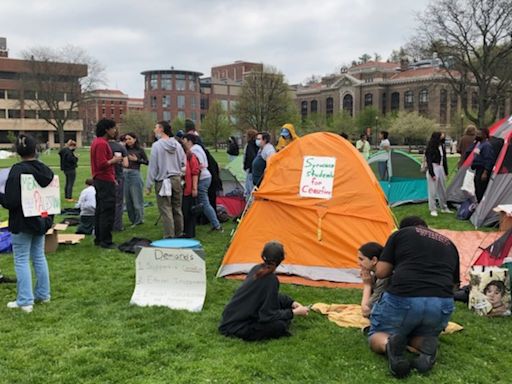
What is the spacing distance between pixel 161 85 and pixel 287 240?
3884 inches

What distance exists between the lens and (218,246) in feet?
25.9

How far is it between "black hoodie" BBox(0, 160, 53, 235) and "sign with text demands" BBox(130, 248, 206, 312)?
103 centimetres

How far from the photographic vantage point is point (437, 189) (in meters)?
11.0

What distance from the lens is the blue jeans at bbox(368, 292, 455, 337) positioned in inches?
146

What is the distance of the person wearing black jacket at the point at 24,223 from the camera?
15.9 ft

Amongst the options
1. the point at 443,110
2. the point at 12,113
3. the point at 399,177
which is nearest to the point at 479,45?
the point at 399,177

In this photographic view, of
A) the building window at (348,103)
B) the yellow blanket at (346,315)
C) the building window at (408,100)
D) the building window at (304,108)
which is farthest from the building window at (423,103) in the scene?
the yellow blanket at (346,315)

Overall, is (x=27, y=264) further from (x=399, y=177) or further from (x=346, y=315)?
(x=399, y=177)

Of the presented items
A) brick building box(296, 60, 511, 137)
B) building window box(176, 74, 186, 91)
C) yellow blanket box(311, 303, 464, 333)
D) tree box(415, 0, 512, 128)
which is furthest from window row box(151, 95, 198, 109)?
yellow blanket box(311, 303, 464, 333)

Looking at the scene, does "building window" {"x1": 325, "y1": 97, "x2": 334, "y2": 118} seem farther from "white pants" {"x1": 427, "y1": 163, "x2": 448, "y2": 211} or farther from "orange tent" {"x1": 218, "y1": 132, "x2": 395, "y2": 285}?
"orange tent" {"x1": 218, "y1": 132, "x2": 395, "y2": 285}

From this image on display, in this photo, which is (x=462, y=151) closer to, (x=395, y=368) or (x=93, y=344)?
(x=395, y=368)

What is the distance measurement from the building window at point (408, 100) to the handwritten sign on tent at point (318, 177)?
8419 centimetres

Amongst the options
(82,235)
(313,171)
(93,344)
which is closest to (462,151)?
(313,171)

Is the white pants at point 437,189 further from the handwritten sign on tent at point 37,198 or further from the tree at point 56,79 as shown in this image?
the tree at point 56,79
